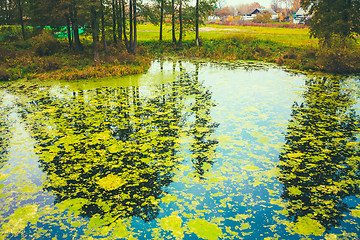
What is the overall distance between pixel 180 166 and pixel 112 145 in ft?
6.20

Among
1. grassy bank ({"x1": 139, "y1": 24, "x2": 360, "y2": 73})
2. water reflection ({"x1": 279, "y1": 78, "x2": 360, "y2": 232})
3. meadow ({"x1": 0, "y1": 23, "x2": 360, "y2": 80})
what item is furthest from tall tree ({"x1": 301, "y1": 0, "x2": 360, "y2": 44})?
water reflection ({"x1": 279, "y1": 78, "x2": 360, "y2": 232})

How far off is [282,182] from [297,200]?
21.5 inches

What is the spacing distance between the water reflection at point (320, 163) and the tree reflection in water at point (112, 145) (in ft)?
6.23

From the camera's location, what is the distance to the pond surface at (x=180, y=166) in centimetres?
373

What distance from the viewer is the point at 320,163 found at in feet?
17.3

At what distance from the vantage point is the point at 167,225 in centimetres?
371

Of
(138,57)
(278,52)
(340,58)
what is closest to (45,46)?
(138,57)

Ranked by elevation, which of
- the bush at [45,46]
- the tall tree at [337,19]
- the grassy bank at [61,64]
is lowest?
the grassy bank at [61,64]

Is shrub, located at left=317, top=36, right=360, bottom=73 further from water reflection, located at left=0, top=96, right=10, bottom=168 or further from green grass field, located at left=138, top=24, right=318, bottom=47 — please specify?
water reflection, located at left=0, top=96, right=10, bottom=168

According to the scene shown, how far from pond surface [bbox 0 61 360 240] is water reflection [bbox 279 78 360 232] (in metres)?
0.02

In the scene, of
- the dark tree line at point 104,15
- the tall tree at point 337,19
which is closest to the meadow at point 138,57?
the dark tree line at point 104,15

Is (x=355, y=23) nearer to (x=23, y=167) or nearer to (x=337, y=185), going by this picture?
(x=337, y=185)

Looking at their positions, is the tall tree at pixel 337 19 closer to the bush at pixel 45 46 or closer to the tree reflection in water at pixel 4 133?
the tree reflection in water at pixel 4 133

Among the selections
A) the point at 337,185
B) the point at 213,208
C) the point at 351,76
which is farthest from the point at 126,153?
the point at 351,76
